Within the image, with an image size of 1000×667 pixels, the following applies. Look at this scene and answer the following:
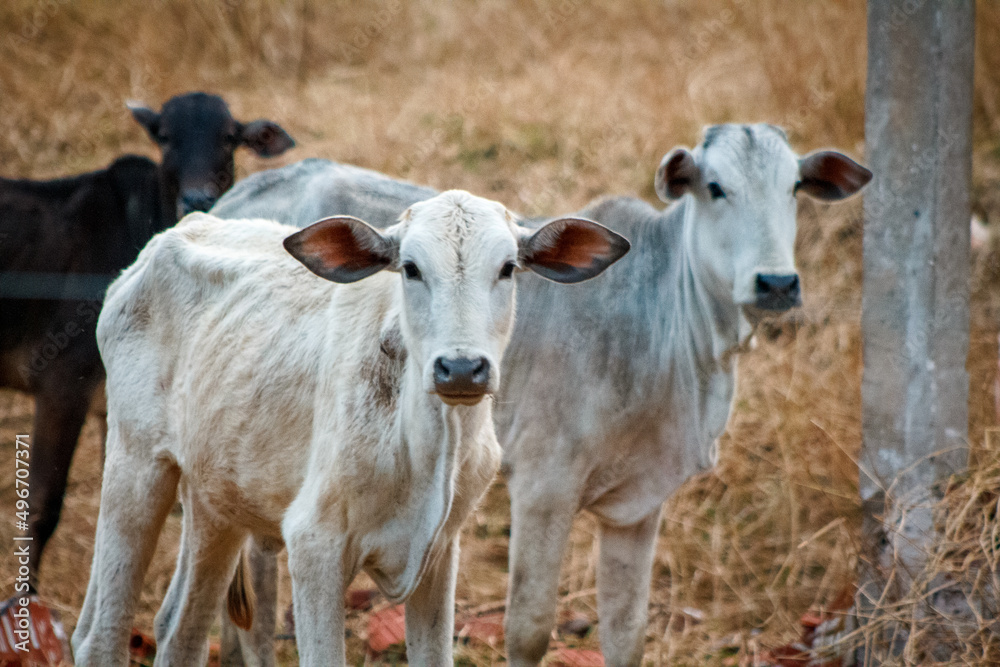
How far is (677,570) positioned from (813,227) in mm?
3651

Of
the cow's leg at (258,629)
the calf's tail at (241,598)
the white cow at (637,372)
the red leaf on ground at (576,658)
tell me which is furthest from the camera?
the red leaf on ground at (576,658)

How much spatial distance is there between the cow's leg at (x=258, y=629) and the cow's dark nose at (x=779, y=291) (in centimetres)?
224

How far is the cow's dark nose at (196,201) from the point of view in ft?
17.9

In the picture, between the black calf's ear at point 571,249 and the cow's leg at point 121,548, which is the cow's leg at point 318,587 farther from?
the black calf's ear at point 571,249

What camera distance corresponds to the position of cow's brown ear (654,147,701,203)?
4059 mm

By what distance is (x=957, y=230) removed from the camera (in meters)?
4.54

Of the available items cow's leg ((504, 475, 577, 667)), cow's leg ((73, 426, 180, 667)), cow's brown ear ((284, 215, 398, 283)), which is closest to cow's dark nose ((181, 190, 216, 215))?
cow's leg ((73, 426, 180, 667))

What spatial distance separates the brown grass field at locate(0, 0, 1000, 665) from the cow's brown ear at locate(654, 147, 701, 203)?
1.58 m

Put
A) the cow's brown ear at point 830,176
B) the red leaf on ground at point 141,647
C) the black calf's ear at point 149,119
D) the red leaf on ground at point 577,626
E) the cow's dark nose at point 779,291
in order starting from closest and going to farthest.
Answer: the cow's dark nose at point 779,291, the cow's brown ear at point 830,176, the red leaf on ground at point 141,647, the red leaf on ground at point 577,626, the black calf's ear at point 149,119

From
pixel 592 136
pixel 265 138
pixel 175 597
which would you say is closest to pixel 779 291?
pixel 175 597

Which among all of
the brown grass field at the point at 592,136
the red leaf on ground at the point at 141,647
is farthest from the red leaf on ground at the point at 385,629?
the red leaf on ground at the point at 141,647

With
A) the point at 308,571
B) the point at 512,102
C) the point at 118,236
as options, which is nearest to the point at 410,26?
the point at 512,102

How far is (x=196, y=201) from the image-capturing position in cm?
546

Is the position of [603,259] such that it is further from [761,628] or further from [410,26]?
[410,26]
